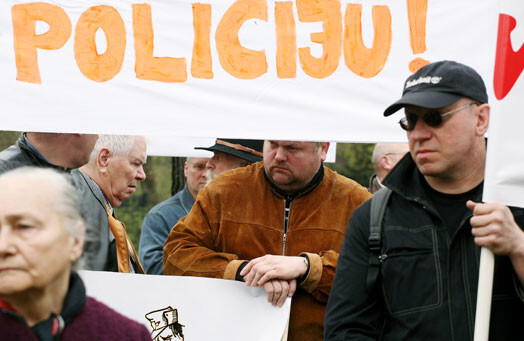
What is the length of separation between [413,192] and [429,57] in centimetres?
64

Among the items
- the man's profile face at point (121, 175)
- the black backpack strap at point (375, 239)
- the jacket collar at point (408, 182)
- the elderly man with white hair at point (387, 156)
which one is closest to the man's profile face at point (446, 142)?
the jacket collar at point (408, 182)

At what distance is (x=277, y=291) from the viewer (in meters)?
3.22

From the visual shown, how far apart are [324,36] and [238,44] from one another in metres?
0.39

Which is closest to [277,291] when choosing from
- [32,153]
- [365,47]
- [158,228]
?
[365,47]

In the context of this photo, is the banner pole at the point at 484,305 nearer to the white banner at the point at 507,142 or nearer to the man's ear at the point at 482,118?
the white banner at the point at 507,142

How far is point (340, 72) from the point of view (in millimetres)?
3025

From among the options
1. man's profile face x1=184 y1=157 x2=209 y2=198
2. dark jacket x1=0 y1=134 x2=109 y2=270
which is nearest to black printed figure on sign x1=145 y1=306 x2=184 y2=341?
dark jacket x1=0 y1=134 x2=109 y2=270

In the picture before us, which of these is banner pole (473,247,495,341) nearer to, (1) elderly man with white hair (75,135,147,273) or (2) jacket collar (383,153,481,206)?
(2) jacket collar (383,153,481,206)

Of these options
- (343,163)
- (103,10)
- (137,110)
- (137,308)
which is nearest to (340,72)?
(137,110)

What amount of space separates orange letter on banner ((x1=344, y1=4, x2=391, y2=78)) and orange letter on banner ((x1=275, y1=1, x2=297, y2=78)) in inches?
9.3

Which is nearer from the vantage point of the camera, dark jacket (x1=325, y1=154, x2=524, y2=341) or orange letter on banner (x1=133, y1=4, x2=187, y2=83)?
dark jacket (x1=325, y1=154, x2=524, y2=341)

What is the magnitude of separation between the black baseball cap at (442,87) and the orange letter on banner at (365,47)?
27cm

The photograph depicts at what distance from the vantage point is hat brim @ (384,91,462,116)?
2.61 m

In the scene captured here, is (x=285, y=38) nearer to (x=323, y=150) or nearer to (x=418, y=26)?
(x=418, y=26)
